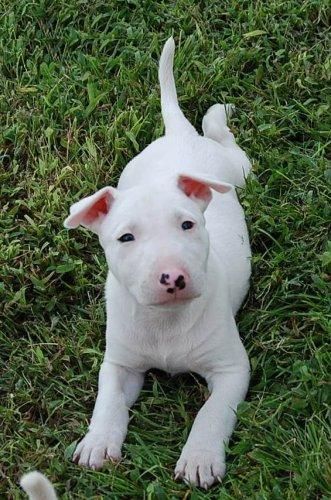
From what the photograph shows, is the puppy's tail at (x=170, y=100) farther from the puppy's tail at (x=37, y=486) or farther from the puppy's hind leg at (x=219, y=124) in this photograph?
the puppy's tail at (x=37, y=486)

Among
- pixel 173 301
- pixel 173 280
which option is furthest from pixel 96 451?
pixel 173 280

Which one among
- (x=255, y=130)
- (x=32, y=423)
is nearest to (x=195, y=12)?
(x=255, y=130)

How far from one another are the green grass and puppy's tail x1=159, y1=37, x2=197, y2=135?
1.14 feet

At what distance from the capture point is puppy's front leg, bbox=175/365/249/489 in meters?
4.16

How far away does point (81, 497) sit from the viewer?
4.24 metres

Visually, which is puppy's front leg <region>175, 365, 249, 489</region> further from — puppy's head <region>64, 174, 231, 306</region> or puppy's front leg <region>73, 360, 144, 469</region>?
puppy's head <region>64, 174, 231, 306</region>

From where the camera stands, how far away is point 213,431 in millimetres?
4262

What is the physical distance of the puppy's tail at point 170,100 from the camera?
5629 millimetres

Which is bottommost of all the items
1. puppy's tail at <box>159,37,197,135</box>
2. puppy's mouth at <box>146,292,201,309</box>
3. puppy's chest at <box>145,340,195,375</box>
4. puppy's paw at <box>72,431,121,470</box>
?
puppy's paw at <box>72,431,121,470</box>

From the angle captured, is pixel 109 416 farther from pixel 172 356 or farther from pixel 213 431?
pixel 213 431

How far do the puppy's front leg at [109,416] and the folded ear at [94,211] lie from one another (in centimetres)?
71

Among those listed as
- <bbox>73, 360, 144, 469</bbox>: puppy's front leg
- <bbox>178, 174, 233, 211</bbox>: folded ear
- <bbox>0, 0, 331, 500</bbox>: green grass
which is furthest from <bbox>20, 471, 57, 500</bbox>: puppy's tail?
<bbox>178, 174, 233, 211</bbox>: folded ear

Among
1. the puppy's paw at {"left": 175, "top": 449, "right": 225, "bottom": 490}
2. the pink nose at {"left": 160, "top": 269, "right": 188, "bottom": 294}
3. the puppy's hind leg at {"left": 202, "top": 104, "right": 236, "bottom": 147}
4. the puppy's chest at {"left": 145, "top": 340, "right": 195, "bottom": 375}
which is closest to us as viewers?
the pink nose at {"left": 160, "top": 269, "right": 188, "bottom": 294}

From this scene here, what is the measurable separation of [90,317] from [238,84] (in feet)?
6.63
